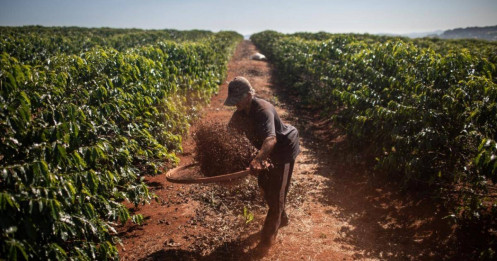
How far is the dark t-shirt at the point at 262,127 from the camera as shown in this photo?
3499mm

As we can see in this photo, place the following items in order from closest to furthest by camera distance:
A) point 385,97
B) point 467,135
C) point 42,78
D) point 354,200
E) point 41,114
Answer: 1. point 41,114
2. point 42,78
3. point 467,135
4. point 354,200
5. point 385,97

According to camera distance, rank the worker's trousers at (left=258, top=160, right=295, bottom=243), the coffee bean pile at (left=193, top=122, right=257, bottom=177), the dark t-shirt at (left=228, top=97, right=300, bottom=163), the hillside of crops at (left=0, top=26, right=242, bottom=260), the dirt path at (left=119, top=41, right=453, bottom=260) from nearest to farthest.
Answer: the hillside of crops at (left=0, top=26, right=242, bottom=260) → the dark t-shirt at (left=228, top=97, right=300, bottom=163) → the coffee bean pile at (left=193, top=122, right=257, bottom=177) → the worker's trousers at (left=258, top=160, right=295, bottom=243) → the dirt path at (left=119, top=41, right=453, bottom=260)

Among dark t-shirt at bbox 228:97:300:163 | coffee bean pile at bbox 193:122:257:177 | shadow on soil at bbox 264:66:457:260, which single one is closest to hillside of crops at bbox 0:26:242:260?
coffee bean pile at bbox 193:122:257:177

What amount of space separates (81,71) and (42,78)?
124 cm

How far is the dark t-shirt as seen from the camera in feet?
11.5

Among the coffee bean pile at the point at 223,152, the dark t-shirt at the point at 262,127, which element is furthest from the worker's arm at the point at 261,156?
the coffee bean pile at the point at 223,152

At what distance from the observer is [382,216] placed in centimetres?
499

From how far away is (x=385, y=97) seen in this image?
6570mm

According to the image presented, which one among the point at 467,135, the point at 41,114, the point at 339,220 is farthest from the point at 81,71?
the point at 467,135

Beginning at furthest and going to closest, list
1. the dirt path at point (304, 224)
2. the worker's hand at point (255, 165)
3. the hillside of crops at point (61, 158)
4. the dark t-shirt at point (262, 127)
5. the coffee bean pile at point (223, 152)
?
the dirt path at point (304, 224), the coffee bean pile at point (223, 152), the dark t-shirt at point (262, 127), the worker's hand at point (255, 165), the hillside of crops at point (61, 158)

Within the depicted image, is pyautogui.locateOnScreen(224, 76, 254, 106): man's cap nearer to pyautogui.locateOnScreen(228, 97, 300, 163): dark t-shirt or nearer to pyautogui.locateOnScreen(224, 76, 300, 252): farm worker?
pyautogui.locateOnScreen(224, 76, 300, 252): farm worker

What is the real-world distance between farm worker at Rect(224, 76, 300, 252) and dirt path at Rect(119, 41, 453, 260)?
1.65ft

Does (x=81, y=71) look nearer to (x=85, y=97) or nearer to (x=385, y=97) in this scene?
(x=85, y=97)

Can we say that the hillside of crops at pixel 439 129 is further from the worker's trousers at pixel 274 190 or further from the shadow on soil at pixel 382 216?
the worker's trousers at pixel 274 190
